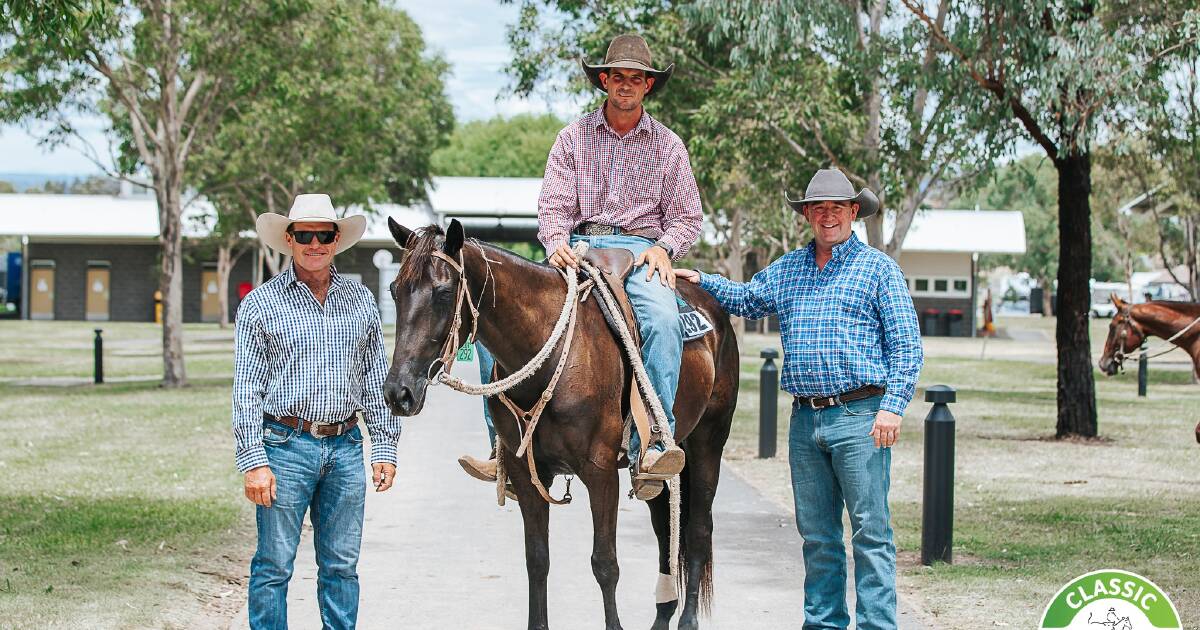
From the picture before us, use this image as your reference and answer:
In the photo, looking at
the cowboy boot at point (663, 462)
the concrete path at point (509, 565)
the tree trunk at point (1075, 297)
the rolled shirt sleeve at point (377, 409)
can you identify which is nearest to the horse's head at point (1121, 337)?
the tree trunk at point (1075, 297)

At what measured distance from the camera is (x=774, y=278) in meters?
6.59

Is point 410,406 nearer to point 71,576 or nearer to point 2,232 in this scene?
point 71,576

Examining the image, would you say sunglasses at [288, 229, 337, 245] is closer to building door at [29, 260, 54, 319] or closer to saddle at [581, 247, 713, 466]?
saddle at [581, 247, 713, 466]

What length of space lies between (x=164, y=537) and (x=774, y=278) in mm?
5221

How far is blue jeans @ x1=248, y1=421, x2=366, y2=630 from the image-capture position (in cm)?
541

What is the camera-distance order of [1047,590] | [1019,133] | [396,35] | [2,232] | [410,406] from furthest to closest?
[2,232]
[396,35]
[1019,133]
[1047,590]
[410,406]

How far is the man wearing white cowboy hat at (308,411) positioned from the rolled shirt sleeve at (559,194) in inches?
49.5

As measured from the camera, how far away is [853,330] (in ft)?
20.2

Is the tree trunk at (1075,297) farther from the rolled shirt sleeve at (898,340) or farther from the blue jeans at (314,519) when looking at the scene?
the blue jeans at (314,519)

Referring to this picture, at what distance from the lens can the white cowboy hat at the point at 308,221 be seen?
5.45 m

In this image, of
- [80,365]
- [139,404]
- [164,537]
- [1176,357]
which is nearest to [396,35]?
[80,365]

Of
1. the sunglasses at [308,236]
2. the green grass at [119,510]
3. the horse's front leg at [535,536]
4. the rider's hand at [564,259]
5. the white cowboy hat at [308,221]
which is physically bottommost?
the green grass at [119,510]

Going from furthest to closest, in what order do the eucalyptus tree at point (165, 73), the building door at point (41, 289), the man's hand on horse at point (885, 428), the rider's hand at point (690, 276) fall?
the building door at point (41, 289)
the eucalyptus tree at point (165, 73)
the rider's hand at point (690, 276)
the man's hand on horse at point (885, 428)

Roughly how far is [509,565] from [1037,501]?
5.60 m
